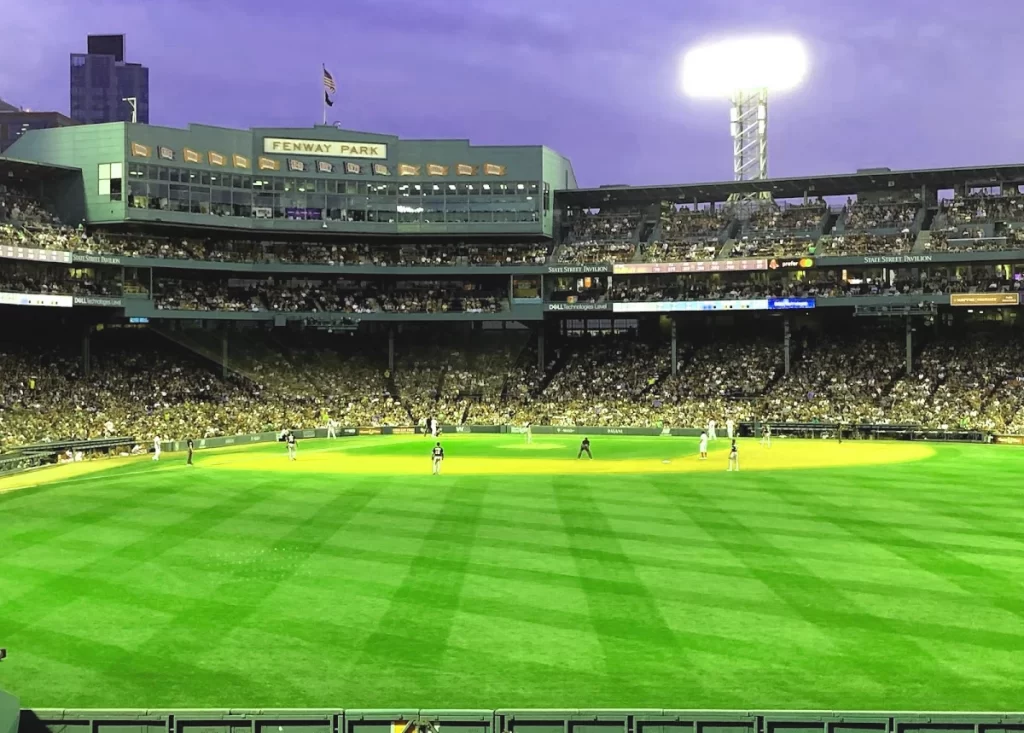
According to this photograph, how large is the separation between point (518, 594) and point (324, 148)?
6004cm

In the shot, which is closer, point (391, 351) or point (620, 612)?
point (620, 612)

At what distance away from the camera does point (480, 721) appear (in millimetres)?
10039

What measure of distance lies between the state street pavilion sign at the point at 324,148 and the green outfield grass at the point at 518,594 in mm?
42615

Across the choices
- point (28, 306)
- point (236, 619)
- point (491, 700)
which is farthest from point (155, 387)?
point (491, 700)

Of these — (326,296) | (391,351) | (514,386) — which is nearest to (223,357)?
(326,296)

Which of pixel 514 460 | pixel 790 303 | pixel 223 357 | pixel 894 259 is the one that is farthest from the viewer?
pixel 223 357

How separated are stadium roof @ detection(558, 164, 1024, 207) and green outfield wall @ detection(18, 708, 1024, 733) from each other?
6224 centimetres

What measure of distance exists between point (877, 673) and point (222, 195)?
63832 mm

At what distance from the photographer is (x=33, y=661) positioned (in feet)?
51.7

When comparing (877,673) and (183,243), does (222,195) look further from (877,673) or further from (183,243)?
(877,673)

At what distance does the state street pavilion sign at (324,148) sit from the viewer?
72375 millimetres

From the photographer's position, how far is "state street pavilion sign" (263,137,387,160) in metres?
72.4

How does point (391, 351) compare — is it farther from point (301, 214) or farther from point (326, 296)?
point (301, 214)

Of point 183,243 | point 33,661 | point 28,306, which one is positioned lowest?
point 33,661
